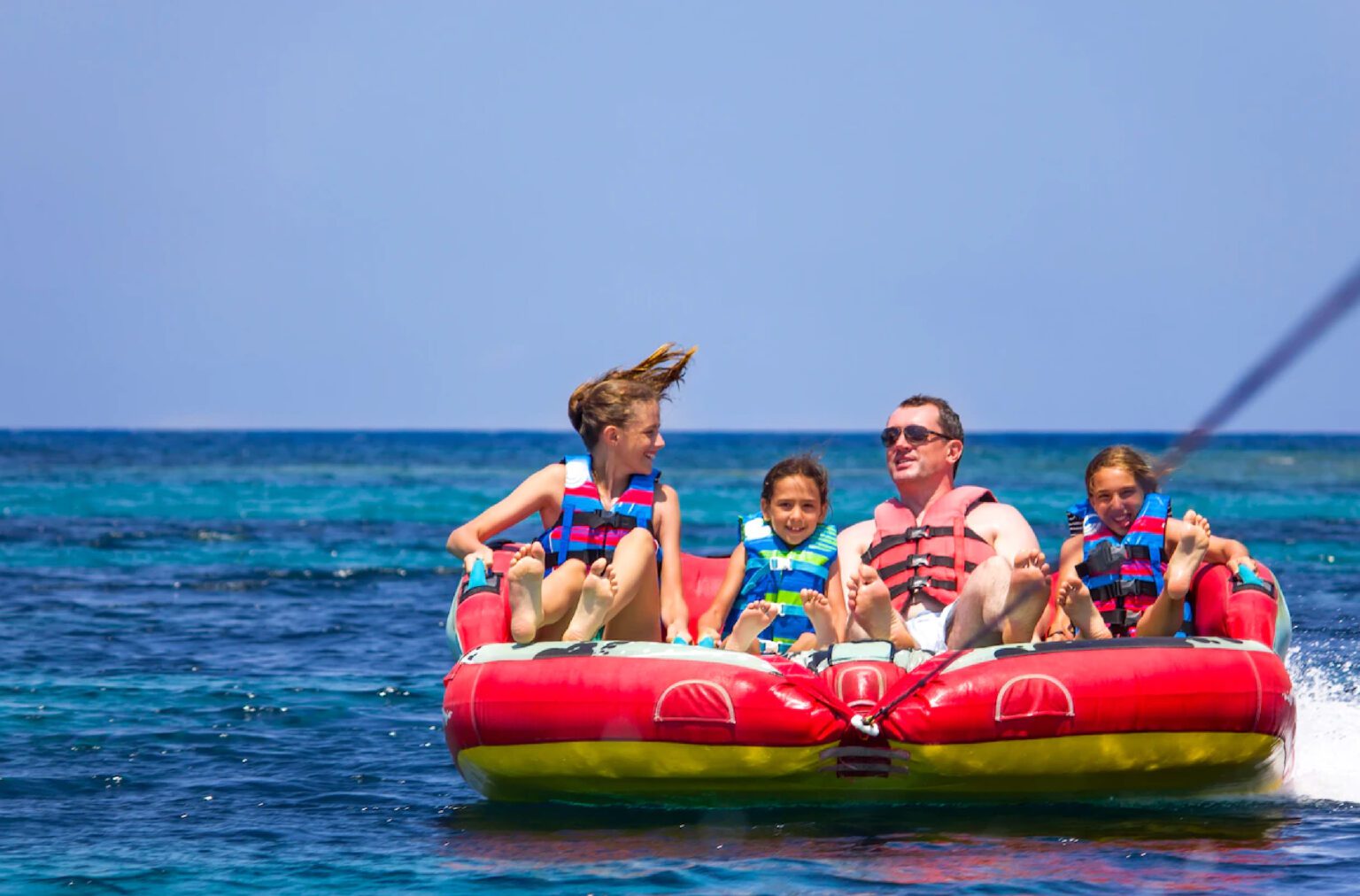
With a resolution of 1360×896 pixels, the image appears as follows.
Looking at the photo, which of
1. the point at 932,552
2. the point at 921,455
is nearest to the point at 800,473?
the point at 921,455

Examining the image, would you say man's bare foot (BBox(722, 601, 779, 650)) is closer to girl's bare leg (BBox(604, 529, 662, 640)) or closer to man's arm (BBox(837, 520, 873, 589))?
girl's bare leg (BBox(604, 529, 662, 640))

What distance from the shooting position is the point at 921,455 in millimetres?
6426

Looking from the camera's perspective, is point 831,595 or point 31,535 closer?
point 831,595

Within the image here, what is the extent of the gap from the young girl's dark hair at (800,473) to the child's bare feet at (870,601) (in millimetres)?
706

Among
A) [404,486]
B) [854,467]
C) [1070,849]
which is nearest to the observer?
[1070,849]

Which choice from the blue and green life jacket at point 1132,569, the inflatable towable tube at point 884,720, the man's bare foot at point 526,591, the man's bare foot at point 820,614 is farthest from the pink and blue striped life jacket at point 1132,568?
the man's bare foot at point 526,591

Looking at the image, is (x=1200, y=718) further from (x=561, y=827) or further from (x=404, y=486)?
(x=404, y=486)

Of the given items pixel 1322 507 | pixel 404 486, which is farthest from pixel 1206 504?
pixel 404 486

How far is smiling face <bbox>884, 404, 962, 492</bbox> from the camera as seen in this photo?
6.43 metres

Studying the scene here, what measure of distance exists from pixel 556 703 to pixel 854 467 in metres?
42.6

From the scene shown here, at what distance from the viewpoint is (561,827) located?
18.7ft

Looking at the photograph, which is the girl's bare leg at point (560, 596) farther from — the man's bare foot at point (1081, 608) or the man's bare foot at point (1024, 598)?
the man's bare foot at point (1081, 608)

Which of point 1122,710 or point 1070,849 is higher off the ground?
point 1122,710

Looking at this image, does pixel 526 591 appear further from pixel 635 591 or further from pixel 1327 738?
pixel 1327 738
